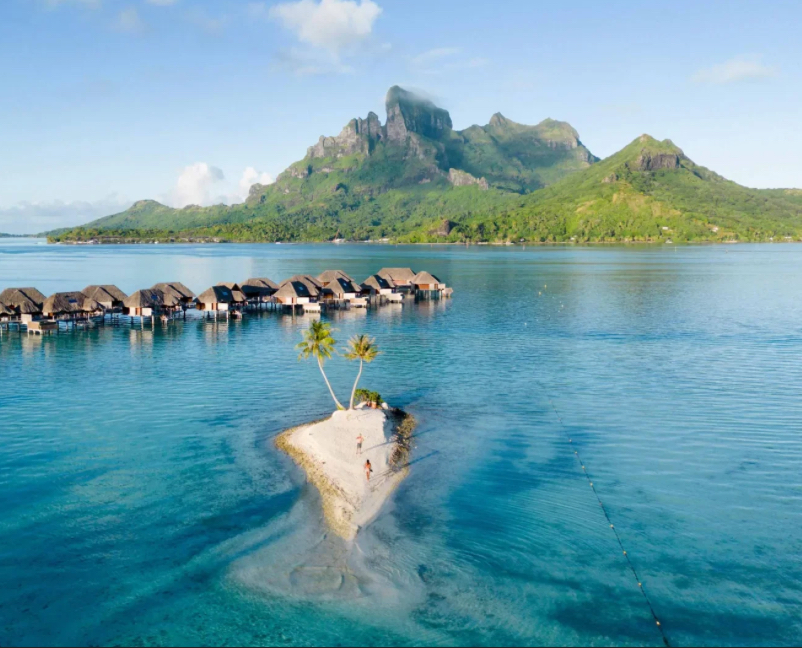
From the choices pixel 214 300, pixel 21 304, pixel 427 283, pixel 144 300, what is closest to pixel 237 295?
pixel 214 300

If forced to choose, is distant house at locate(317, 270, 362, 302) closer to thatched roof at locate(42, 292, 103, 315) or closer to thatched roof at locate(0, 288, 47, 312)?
thatched roof at locate(42, 292, 103, 315)

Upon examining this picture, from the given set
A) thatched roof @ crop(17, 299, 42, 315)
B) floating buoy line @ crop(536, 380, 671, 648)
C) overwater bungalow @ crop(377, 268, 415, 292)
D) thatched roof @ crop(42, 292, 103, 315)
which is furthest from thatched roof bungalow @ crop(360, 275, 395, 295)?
floating buoy line @ crop(536, 380, 671, 648)

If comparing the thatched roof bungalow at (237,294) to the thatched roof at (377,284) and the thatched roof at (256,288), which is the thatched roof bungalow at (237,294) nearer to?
the thatched roof at (256,288)

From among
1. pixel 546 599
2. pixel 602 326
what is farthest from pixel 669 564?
pixel 602 326

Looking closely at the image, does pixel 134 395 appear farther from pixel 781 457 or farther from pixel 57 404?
pixel 781 457

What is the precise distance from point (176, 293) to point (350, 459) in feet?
180

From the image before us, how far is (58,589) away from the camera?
21.5 metres

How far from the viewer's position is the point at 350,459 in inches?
1277

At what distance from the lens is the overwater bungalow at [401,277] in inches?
4358

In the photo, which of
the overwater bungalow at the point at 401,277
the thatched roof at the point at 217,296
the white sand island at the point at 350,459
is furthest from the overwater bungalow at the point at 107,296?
the white sand island at the point at 350,459

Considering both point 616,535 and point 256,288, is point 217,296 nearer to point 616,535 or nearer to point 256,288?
point 256,288

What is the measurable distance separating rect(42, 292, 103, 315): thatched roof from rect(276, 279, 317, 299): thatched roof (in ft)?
78.1

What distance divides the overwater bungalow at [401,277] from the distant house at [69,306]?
4947 centimetres

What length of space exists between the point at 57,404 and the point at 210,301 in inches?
A: 1585
